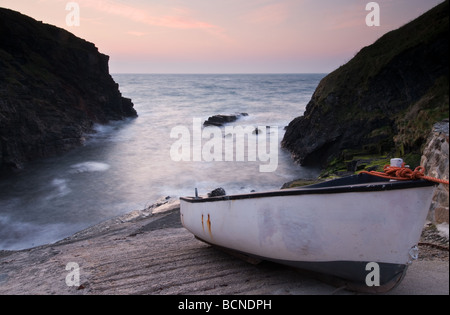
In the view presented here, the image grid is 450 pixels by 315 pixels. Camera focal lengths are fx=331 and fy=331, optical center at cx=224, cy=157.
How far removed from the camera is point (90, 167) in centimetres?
1689

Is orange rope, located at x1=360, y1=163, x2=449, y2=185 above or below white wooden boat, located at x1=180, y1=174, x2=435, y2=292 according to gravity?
above

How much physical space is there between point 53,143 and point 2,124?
3.19m

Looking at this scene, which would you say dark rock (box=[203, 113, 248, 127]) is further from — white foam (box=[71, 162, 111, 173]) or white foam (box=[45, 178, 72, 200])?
white foam (box=[45, 178, 72, 200])

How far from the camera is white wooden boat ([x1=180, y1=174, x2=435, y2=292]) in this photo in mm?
2918

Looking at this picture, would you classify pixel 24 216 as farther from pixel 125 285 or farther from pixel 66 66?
pixel 66 66

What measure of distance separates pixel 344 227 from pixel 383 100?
6.45 metres

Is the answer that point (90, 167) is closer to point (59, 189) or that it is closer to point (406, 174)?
point (59, 189)

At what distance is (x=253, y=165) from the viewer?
16203mm

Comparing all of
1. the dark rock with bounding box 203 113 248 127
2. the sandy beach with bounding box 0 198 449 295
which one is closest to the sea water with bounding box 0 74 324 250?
the sandy beach with bounding box 0 198 449 295

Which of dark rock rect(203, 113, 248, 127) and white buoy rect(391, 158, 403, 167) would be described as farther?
dark rock rect(203, 113, 248, 127)

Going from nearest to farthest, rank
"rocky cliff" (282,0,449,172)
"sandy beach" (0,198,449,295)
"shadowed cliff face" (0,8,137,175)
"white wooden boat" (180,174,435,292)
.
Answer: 1. "white wooden boat" (180,174,435,292)
2. "rocky cliff" (282,0,449,172)
3. "sandy beach" (0,198,449,295)
4. "shadowed cliff face" (0,8,137,175)

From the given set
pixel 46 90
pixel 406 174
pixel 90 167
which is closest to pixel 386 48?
pixel 406 174

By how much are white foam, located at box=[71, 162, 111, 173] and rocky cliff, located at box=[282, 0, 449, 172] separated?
967 centimetres
